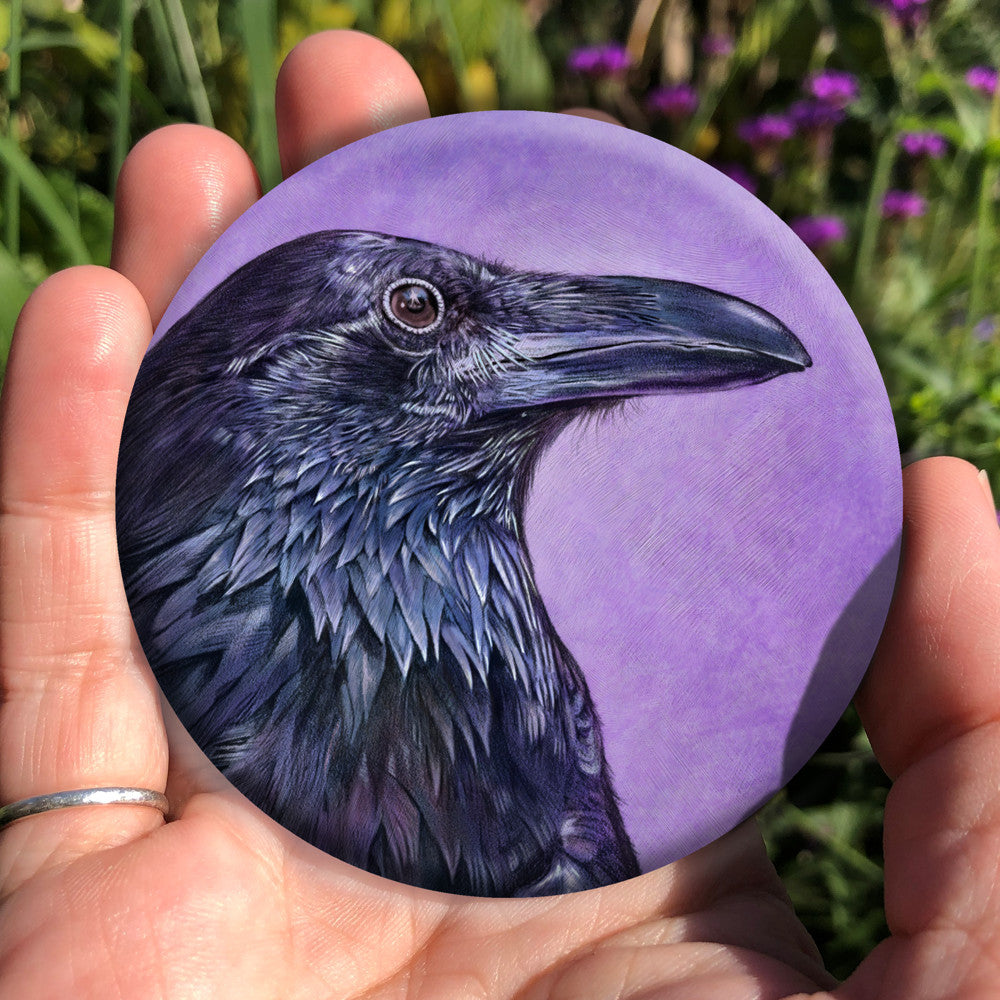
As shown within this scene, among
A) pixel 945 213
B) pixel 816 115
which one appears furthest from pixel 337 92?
pixel 945 213

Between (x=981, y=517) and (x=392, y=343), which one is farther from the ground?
(x=392, y=343)

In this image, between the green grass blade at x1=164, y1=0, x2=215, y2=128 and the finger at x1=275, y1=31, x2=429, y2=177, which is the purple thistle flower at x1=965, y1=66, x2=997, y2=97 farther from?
the green grass blade at x1=164, y1=0, x2=215, y2=128

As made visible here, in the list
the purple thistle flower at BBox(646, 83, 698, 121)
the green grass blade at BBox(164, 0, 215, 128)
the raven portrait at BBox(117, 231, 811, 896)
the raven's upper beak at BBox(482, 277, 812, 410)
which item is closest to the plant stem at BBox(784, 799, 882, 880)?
the raven portrait at BBox(117, 231, 811, 896)

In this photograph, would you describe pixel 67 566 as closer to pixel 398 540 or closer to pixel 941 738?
pixel 398 540

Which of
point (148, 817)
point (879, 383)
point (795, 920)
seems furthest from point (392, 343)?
point (795, 920)

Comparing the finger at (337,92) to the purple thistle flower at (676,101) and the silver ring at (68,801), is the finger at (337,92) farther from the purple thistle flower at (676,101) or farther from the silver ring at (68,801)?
the silver ring at (68,801)

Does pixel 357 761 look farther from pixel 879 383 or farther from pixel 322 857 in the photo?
pixel 879 383
